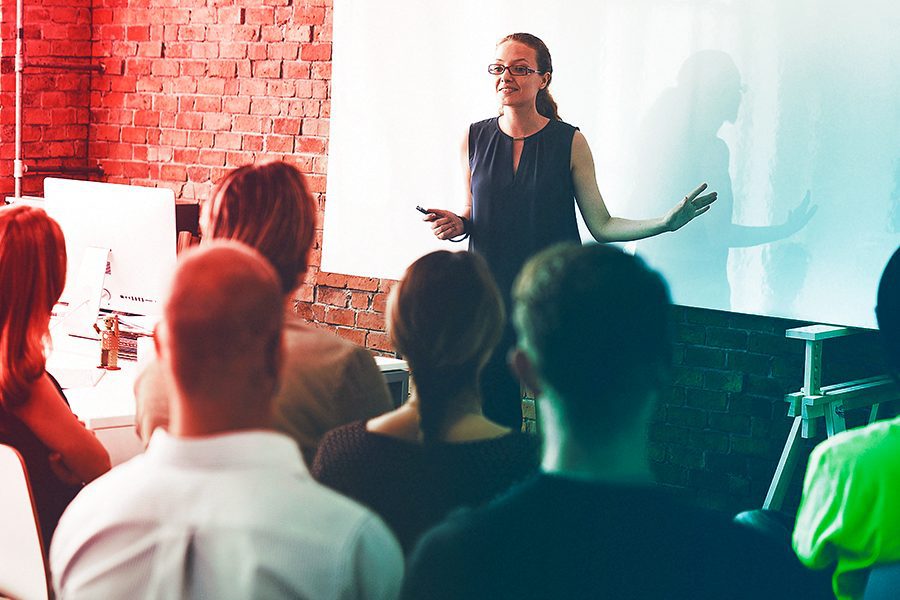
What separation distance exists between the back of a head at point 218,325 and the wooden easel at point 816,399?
2446 mm

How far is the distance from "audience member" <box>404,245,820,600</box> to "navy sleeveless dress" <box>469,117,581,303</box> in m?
2.13

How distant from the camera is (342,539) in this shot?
3.62 ft

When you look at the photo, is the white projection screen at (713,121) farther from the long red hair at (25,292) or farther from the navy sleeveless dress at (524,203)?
the long red hair at (25,292)

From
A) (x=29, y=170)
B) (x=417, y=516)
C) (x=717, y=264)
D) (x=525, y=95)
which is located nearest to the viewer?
(x=417, y=516)

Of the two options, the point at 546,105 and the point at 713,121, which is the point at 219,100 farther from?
the point at 713,121

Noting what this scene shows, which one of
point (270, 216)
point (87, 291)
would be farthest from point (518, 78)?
point (270, 216)

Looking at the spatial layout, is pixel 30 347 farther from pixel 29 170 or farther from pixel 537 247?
pixel 29 170

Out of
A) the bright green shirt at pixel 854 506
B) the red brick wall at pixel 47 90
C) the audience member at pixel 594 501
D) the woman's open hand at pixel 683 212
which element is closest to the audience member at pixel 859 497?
the bright green shirt at pixel 854 506

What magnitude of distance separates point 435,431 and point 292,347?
36cm

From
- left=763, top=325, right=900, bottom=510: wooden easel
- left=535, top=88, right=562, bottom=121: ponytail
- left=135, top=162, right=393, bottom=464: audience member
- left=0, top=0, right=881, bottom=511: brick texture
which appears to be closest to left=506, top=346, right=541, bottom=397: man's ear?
left=135, top=162, right=393, bottom=464: audience member

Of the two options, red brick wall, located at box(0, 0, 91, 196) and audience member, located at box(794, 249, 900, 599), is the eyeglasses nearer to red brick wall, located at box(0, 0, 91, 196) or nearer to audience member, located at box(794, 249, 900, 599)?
audience member, located at box(794, 249, 900, 599)

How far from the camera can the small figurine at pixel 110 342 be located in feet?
9.89

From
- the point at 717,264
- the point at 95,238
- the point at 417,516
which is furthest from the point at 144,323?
the point at 417,516

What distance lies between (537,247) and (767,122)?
0.86 meters
